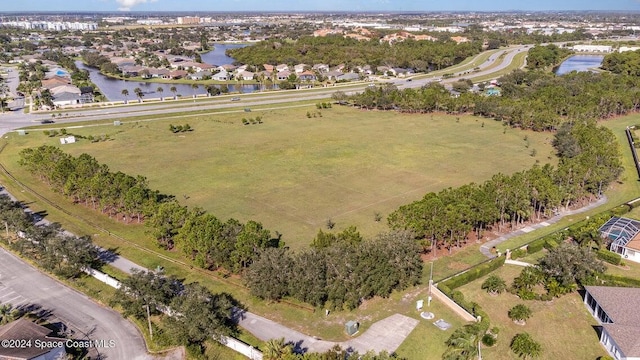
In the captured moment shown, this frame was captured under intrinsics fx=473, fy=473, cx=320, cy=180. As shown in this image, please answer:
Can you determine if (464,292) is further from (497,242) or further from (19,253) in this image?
(19,253)

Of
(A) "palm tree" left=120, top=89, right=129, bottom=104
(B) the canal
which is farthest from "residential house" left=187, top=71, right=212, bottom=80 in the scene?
(A) "palm tree" left=120, top=89, right=129, bottom=104

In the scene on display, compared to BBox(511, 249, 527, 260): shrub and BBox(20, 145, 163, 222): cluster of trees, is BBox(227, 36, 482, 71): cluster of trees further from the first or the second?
BBox(511, 249, 527, 260): shrub

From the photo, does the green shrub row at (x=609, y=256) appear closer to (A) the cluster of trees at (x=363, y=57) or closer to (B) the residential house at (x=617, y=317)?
(B) the residential house at (x=617, y=317)

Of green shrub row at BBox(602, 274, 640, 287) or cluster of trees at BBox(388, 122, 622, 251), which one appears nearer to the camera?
green shrub row at BBox(602, 274, 640, 287)

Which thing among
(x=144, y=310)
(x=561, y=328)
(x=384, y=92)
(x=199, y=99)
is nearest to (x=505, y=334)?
(x=561, y=328)

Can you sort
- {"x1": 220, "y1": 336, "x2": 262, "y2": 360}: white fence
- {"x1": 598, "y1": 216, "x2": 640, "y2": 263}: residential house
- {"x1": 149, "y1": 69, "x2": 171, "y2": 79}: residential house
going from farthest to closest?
{"x1": 149, "y1": 69, "x2": 171, "y2": 79}: residential house, {"x1": 598, "y1": 216, "x2": 640, "y2": 263}: residential house, {"x1": 220, "y1": 336, "x2": 262, "y2": 360}: white fence
